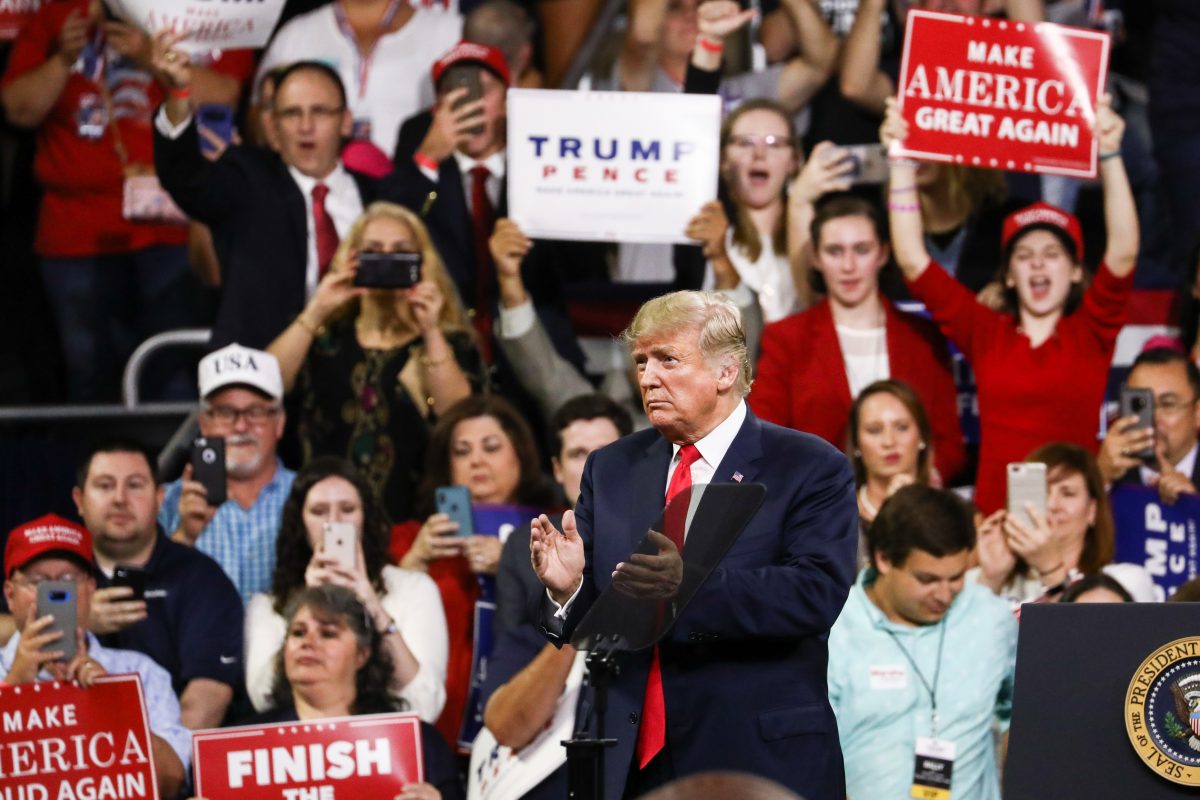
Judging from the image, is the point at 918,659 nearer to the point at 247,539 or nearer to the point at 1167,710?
the point at 1167,710

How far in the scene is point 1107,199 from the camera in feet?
22.1

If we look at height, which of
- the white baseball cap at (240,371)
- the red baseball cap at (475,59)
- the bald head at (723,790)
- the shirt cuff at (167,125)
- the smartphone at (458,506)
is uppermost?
the red baseball cap at (475,59)

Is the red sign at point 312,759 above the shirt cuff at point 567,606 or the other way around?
the other way around

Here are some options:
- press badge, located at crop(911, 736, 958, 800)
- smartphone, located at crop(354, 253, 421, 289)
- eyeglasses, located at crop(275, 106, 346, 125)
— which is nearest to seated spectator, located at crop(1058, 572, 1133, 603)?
press badge, located at crop(911, 736, 958, 800)

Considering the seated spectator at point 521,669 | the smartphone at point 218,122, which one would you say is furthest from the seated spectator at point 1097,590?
the smartphone at point 218,122

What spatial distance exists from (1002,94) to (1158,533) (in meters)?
1.60

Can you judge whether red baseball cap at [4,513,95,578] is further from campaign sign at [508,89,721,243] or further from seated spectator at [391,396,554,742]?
campaign sign at [508,89,721,243]

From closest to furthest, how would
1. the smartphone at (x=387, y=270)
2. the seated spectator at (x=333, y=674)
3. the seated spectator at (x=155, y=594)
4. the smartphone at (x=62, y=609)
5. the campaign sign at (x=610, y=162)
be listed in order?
the smartphone at (x=62, y=609), the seated spectator at (x=333, y=674), the seated spectator at (x=155, y=594), the smartphone at (x=387, y=270), the campaign sign at (x=610, y=162)

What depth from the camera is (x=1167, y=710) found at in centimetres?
375

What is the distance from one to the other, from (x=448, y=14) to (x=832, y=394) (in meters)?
2.58

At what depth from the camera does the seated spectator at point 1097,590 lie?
544 cm

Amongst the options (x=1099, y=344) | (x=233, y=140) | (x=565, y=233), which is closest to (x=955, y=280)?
(x=1099, y=344)

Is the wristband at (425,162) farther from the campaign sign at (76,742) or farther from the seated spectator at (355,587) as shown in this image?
the campaign sign at (76,742)

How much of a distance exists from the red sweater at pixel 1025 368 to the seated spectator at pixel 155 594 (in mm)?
2415
